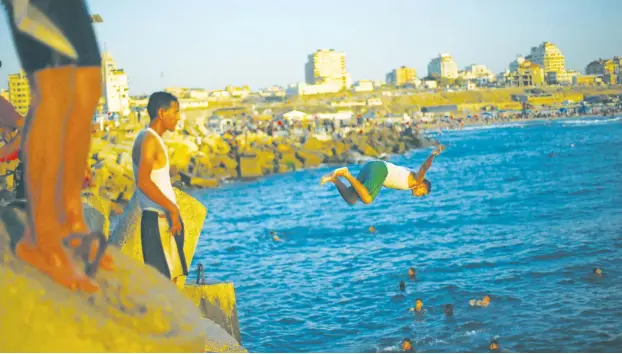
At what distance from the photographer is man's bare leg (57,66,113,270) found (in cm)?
257

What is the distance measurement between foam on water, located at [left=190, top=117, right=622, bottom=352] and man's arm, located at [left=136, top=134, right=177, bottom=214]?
9.27 meters

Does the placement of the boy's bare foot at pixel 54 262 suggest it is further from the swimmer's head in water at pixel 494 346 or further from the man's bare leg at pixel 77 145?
the swimmer's head in water at pixel 494 346

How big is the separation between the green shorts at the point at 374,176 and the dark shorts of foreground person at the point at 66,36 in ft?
8.68

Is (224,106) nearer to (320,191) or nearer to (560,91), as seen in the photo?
(560,91)

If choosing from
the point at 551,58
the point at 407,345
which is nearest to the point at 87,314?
the point at 407,345

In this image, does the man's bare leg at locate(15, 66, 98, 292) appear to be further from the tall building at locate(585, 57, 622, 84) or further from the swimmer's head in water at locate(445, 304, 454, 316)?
the tall building at locate(585, 57, 622, 84)

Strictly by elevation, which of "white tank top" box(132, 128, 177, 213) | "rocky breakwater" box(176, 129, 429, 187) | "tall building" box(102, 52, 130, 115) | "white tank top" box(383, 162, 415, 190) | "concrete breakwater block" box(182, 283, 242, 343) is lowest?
"rocky breakwater" box(176, 129, 429, 187)

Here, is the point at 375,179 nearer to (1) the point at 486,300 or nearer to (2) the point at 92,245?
(2) the point at 92,245

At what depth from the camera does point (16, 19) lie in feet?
7.98

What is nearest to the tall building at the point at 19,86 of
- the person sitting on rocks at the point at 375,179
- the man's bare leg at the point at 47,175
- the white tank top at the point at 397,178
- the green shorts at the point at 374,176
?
the man's bare leg at the point at 47,175

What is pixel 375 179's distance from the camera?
4914 millimetres

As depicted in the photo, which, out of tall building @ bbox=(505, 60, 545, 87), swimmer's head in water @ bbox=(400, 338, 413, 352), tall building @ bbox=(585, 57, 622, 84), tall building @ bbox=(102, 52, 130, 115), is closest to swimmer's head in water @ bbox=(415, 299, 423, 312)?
swimmer's head in water @ bbox=(400, 338, 413, 352)

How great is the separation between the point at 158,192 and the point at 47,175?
3.67 feet

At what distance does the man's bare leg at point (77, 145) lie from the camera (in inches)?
101
